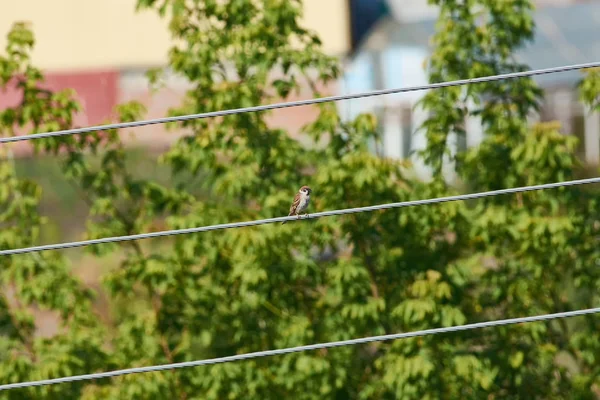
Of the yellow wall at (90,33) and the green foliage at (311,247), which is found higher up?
the yellow wall at (90,33)

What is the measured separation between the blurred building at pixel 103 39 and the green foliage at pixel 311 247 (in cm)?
1720

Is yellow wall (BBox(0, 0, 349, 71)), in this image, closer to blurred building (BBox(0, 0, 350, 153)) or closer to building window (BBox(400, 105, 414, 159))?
blurred building (BBox(0, 0, 350, 153))

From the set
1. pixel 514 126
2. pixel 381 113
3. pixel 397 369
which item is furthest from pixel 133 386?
pixel 381 113

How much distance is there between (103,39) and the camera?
1115 inches

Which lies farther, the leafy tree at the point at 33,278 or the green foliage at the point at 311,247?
the leafy tree at the point at 33,278

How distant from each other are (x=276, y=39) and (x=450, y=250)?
2.32 metres

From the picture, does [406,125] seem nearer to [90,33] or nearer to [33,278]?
[90,33]

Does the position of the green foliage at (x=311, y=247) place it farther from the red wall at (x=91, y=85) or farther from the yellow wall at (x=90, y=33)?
the yellow wall at (x=90, y=33)

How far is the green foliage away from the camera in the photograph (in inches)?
378

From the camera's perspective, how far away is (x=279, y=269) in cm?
974

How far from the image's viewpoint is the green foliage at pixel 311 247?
9.59 m

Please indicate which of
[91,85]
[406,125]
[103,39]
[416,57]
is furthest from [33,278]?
[103,39]

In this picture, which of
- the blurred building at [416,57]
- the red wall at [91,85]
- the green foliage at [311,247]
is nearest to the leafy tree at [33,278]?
the green foliage at [311,247]

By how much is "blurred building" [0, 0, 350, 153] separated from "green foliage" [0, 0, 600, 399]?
677 inches
